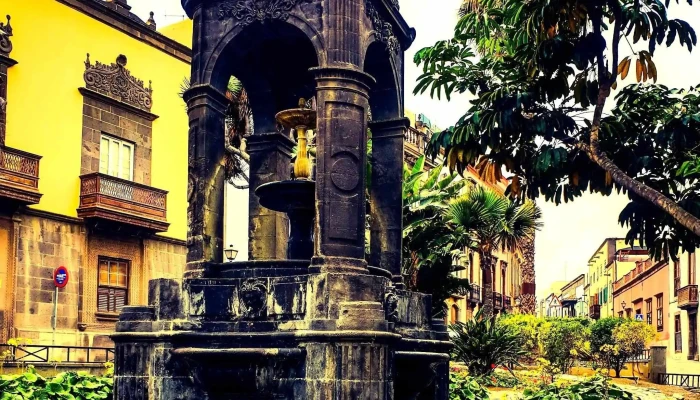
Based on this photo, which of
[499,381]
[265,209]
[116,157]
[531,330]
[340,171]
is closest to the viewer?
[340,171]

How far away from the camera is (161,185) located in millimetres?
29766

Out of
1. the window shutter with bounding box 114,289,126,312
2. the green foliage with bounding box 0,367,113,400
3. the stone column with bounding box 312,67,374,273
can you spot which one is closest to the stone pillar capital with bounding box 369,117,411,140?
the stone column with bounding box 312,67,374,273

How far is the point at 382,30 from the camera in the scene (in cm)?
1080

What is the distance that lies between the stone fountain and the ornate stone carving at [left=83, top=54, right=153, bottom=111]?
17.2 metres

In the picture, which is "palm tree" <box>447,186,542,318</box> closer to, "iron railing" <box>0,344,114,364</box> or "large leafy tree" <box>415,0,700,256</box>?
"iron railing" <box>0,344,114,364</box>

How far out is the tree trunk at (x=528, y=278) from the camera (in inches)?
1778

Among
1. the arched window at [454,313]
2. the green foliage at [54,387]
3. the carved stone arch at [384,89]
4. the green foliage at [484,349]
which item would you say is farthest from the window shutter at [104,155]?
the arched window at [454,313]

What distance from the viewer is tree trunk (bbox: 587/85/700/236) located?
1062 cm

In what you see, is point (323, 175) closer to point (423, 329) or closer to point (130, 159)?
point (423, 329)

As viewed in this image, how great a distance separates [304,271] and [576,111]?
4467 mm

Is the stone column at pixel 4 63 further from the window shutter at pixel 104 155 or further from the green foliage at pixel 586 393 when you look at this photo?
the green foliage at pixel 586 393

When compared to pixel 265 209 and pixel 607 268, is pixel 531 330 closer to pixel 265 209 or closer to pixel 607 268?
pixel 265 209

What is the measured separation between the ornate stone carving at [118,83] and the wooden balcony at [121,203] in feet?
8.90

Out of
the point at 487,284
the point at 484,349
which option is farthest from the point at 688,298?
the point at 484,349
